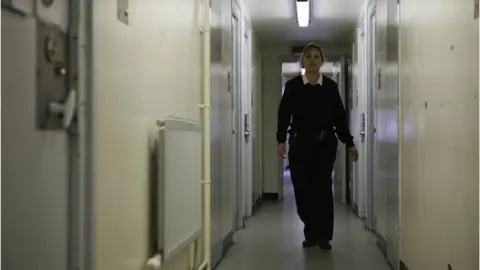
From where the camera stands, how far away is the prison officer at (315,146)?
3928 millimetres

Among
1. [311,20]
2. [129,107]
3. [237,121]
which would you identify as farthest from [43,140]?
[311,20]

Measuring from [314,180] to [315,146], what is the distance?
234 millimetres

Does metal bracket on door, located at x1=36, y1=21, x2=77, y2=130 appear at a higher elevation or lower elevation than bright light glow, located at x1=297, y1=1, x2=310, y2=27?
lower

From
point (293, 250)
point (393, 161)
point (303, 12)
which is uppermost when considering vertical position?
point (303, 12)

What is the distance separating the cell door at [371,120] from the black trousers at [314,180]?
2.07 ft

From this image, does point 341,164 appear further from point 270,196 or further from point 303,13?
point 303,13

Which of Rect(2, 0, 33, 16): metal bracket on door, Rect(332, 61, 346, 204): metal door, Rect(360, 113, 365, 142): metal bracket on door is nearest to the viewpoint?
Rect(2, 0, 33, 16): metal bracket on door

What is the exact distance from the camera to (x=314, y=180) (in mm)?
3977

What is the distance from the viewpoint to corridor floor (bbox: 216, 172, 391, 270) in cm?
349

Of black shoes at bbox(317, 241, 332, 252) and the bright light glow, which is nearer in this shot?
black shoes at bbox(317, 241, 332, 252)

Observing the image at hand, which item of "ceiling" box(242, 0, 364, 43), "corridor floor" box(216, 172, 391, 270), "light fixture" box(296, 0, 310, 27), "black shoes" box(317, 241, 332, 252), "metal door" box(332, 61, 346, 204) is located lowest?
"corridor floor" box(216, 172, 391, 270)

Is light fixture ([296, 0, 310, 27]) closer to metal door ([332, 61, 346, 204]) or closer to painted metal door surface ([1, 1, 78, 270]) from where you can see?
metal door ([332, 61, 346, 204])

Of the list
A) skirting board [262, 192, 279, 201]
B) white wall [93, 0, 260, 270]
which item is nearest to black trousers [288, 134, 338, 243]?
white wall [93, 0, 260, 270]

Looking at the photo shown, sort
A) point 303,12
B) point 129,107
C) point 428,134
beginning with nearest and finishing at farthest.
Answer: point 129,107 < point 428,134 < point 303,12
